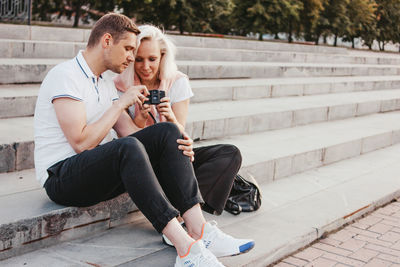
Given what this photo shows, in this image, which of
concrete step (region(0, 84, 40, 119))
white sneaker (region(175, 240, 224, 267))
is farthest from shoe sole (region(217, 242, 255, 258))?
concrete step (region(0, 84, 40, 119))

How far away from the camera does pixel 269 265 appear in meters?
3.09

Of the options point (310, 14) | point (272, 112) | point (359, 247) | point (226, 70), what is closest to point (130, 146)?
point (359, 247)

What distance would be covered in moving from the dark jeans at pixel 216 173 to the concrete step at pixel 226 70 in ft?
7.94

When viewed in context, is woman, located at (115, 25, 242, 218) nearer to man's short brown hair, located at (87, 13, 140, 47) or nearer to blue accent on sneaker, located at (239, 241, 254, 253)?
man's short brown hair, located at (87, 13, 140, 47)

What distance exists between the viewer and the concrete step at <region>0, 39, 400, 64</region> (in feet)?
18.7

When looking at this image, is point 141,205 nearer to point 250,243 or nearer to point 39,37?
point 250,243

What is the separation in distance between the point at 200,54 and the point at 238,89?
1.95 meters

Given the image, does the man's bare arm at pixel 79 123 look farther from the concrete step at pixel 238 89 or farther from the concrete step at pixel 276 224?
the concrete step at pixel 238 89

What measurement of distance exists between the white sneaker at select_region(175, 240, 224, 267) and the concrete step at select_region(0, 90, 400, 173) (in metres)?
1.51

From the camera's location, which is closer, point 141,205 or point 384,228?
point 141,205

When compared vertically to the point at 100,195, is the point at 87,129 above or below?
above

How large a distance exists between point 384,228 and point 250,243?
5.07ft

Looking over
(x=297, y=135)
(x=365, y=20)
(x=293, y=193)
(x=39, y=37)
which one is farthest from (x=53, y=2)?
(x=365, y=20)

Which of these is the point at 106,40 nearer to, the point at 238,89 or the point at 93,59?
the point at 93,59
